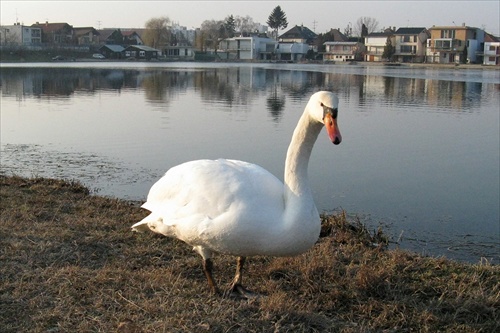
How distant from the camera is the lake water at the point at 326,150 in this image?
9844mm

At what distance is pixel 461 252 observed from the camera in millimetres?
8102

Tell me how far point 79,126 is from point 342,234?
13391mm

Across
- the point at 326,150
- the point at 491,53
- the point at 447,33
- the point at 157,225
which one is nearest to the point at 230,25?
the point at 447,33

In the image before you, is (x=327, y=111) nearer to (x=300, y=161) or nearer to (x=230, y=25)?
(x=300, y=161)

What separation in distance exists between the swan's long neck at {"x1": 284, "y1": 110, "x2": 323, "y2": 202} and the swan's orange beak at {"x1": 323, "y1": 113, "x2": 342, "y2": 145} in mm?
303

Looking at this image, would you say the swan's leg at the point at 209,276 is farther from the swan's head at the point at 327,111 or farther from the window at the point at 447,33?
the window at the point at 447,33

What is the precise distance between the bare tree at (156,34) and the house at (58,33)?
1735 cm

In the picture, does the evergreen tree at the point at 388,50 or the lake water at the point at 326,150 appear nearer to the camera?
the lake water at the point at 326,150

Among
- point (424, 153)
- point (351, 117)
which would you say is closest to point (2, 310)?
point (424, 153)

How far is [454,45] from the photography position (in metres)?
109

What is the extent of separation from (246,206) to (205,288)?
1.03m

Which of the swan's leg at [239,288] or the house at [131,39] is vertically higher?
the house at [131,39]

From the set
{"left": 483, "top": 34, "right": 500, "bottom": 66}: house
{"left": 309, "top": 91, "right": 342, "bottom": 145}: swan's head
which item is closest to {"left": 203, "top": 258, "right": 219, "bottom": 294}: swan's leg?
{"left": 309, "top": 91, "right": 342, "bottom": 145}: swan's head

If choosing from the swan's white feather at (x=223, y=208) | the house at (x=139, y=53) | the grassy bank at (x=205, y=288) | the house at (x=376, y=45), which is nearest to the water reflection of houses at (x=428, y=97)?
the grassy bank at (x=205, y=288)
